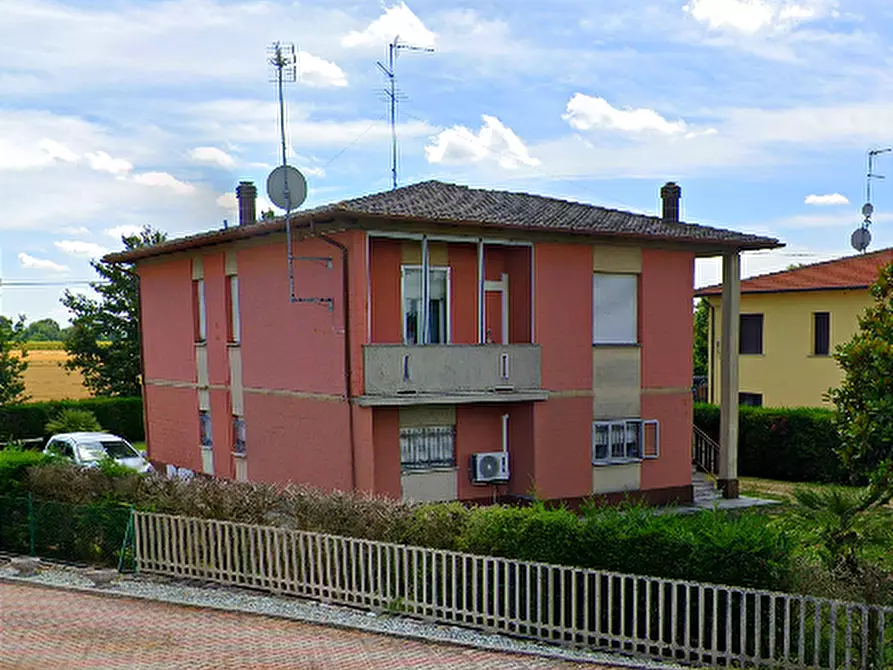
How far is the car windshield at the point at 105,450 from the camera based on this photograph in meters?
20.0

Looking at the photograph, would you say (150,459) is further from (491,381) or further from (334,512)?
(334,512)

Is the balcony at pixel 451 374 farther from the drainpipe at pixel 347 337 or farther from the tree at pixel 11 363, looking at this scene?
the tree at pixel 11 363

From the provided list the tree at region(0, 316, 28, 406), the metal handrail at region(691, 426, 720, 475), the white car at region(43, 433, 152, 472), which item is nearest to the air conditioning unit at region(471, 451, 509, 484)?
the metal handrail at region(691, 426, 720, 475)

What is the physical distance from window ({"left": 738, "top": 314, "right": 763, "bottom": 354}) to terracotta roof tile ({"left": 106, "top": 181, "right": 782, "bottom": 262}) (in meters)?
9.41

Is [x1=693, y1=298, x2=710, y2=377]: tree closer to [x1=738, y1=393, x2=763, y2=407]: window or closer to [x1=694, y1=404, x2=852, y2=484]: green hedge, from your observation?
[x1=738, y1=393, x2=763, y2=407]: window

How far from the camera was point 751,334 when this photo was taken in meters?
28.5

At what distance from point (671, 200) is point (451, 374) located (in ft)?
31.3

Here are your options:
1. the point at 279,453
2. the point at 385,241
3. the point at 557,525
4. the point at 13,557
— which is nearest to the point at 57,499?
the point at 13,557

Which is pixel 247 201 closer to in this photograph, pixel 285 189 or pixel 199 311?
pixel 199 311

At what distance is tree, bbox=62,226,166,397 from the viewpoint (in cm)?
3603

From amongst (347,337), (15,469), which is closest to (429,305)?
(347,337)

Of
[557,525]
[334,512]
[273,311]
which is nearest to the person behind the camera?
[557,525]

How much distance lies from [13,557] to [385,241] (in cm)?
870

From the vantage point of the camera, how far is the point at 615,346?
18141 mm
